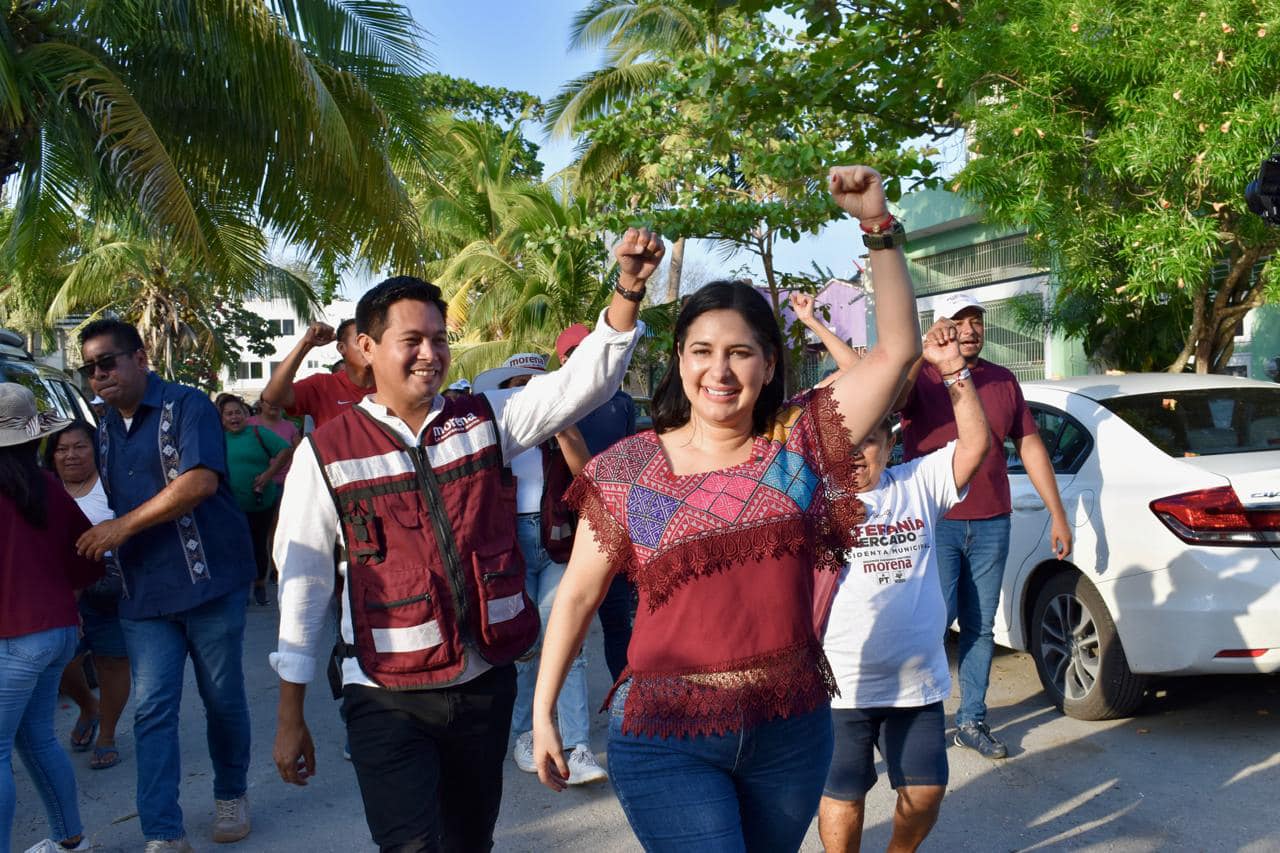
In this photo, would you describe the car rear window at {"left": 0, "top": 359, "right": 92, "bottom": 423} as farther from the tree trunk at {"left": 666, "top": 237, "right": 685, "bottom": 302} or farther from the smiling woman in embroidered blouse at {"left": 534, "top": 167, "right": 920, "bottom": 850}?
the tree trunk at {"left": 666, "top": 237, "right": 685, "bottom": 302}

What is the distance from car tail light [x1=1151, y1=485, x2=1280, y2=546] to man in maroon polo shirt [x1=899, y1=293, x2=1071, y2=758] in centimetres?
50

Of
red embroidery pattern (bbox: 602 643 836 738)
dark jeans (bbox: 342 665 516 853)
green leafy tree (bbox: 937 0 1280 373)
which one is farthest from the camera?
green leafy tree (bbox: 937 0 1280 373)

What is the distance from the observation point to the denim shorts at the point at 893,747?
3510mm

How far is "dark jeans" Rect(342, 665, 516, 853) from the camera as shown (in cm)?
299

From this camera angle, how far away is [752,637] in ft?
8.25

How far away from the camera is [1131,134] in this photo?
289 inches

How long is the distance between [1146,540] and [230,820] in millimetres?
4053

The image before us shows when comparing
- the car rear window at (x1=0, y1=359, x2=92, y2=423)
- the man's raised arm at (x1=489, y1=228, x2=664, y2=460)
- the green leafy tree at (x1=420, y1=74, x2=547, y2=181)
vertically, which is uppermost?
the green leafy tree at (x1=420, y1=74, x2=547, y2=181)

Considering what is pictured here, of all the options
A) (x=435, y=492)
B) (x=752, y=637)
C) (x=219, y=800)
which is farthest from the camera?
(x=219, y=800)

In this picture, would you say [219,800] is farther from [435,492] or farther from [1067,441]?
[1067,441]

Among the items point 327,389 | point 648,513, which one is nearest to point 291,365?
point 327,389

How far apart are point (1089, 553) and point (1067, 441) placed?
0.71 meters

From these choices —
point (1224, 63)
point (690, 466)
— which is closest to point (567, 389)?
point (690, 466)

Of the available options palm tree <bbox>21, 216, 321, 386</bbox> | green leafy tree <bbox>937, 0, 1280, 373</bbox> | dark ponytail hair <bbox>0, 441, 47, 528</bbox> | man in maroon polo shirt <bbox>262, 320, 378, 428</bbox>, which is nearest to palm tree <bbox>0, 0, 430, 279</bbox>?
man in maroon polo shirt <bbox>262, 320, 378, 428</bbox>
